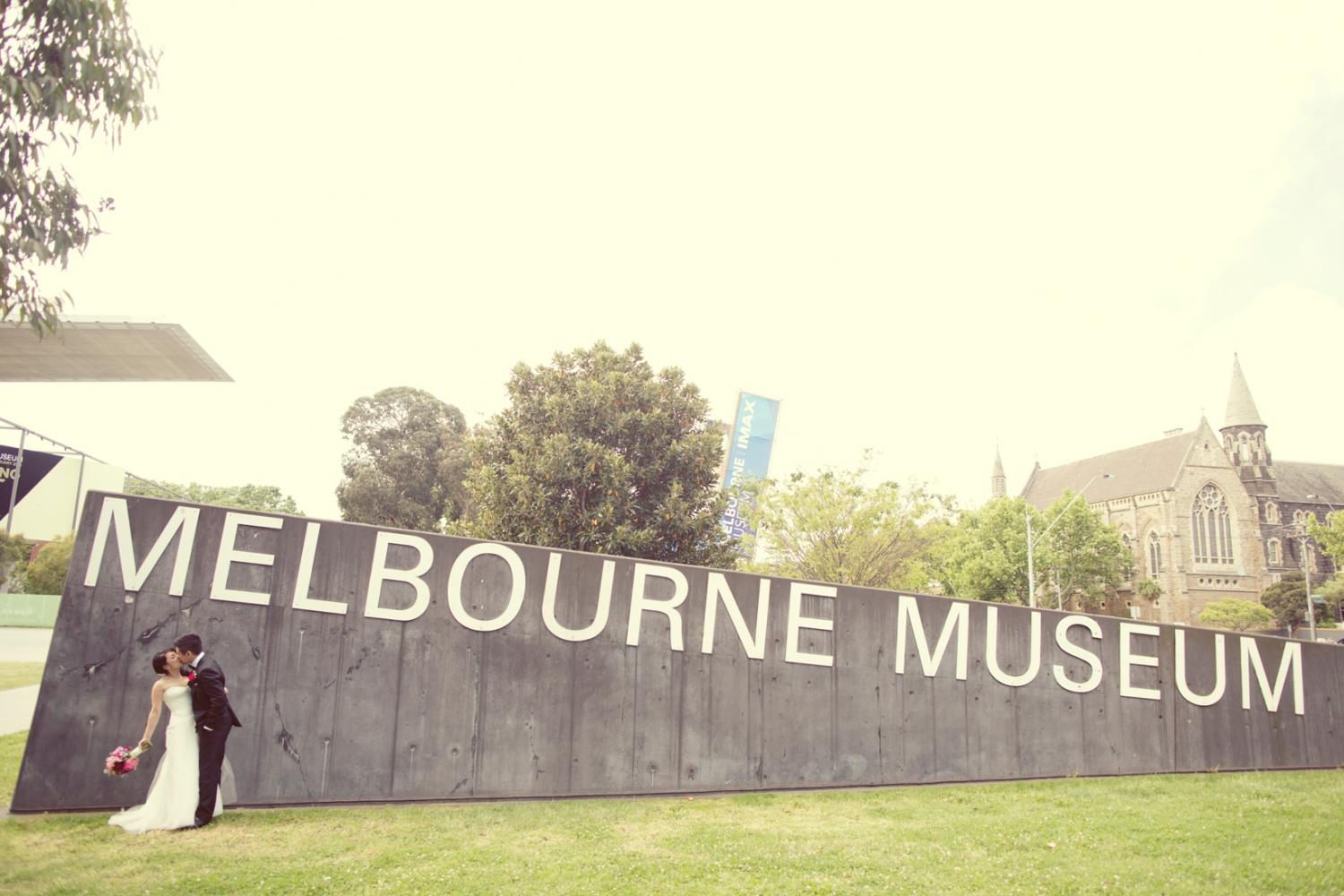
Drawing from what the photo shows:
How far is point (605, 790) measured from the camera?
28.3 ft

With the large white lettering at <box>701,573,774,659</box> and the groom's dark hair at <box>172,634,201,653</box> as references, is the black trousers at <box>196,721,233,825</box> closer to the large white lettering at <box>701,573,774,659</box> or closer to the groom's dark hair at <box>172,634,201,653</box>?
the groom's dark hair at <box>172,634,201,653</box>

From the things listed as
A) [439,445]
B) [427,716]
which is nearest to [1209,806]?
[427,716]


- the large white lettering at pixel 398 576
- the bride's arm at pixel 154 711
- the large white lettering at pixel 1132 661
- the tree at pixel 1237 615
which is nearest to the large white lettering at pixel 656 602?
the large white lettering at pixel 398 576

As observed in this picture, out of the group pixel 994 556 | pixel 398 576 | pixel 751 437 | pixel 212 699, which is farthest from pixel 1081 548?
pixel 212 699

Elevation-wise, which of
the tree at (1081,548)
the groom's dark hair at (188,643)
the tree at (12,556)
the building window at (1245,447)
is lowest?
the groom's dark hair at (188,643)

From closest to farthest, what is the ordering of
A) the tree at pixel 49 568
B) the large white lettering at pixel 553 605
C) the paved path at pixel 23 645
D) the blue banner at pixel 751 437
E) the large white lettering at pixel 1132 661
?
1. the large white lettering at pixel 553 605
2. the large white lettering at pixel 1132 661
3. the paved path at pixel 23 645
4. the blue banner at pixel 751 437
5. the tree at pixel 49 568

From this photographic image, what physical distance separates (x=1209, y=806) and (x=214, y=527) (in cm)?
1071

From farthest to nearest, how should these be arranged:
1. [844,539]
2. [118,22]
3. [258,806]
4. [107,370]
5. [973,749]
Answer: [844,539] → [107,370] → [973,749] → [258,806] → [118,22]

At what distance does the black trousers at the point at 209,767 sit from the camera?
23.4 feet

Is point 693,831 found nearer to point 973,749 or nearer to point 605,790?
point 605,790

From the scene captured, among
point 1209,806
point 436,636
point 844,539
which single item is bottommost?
point 1209,806

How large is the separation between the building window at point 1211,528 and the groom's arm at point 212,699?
83.0m

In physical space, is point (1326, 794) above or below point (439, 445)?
below

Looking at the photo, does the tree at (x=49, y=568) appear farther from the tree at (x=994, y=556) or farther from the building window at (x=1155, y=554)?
the building window at (x=1155, y=554)
